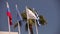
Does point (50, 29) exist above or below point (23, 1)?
below

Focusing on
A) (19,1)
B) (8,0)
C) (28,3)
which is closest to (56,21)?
(28,3)

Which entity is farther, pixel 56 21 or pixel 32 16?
pixel 56 21

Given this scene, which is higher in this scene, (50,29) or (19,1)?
(19,1)

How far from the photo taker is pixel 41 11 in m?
4.76

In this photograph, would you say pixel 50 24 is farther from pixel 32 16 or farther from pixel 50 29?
pixel 32 16

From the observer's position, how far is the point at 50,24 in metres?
4.81

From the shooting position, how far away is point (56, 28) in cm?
480

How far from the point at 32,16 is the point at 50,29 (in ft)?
6.94

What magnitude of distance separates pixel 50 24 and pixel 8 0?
5.48 feet

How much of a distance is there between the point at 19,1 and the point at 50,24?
1.32 meters

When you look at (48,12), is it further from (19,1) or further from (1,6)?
(1,6)

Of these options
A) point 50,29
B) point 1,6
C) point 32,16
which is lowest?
point 50,29

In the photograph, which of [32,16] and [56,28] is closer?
[32,16]

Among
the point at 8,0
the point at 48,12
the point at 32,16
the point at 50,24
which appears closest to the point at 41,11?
the point at 48,12
